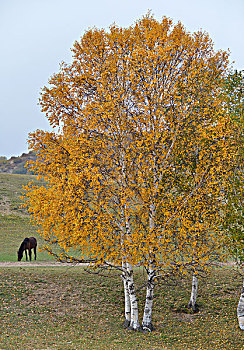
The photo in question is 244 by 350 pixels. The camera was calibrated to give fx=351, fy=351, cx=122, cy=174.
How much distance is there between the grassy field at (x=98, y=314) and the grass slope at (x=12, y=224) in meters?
7.92

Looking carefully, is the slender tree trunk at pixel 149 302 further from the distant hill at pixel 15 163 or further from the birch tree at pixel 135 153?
the distant hill at pixel 15 163

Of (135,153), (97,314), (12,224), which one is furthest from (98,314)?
(12,224)

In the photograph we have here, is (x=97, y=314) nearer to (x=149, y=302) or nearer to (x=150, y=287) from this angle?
(x=149, y=302)

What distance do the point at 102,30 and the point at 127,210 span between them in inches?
312

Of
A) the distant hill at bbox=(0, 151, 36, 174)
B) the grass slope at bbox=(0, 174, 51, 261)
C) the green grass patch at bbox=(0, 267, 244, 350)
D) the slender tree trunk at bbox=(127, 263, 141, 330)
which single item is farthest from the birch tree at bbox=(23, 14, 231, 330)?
the distant hill at bbox=(0, 151, 36, 174)

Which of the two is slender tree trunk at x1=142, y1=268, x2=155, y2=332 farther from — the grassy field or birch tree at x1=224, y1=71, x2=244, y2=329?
birch tree at x1=224, y1=71, x2=244, y2=329

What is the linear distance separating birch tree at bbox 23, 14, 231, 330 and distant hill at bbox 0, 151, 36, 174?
8371 cm

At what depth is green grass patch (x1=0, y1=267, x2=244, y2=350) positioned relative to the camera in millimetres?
12992

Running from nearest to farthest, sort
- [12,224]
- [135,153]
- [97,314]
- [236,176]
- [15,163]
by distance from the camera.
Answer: [135,153] < [236,176] < [97,314] < [12,224] < [15,163]

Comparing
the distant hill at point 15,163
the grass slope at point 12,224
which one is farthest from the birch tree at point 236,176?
the distant hill at point 15,163

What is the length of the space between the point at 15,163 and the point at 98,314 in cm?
8883

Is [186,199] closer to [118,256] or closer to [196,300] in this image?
[118,256]

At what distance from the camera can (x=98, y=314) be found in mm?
15859

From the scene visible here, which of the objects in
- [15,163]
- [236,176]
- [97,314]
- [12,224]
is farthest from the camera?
[15,163]
